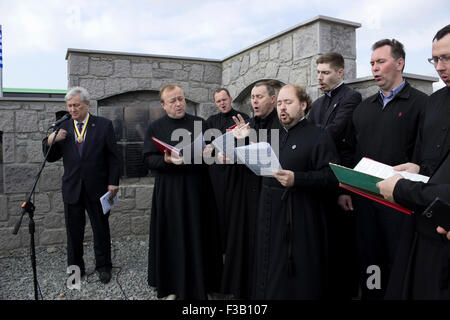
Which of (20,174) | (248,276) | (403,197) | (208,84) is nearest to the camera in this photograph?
(403,197)

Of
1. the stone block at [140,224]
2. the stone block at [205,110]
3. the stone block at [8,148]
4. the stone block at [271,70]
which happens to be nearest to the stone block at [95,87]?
the stone block at [8,148]

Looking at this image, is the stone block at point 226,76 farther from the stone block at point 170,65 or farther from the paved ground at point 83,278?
the paved ground at point 83,278

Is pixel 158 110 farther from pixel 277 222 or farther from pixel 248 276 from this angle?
pixel 277 222

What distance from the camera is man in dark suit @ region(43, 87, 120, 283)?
400cm

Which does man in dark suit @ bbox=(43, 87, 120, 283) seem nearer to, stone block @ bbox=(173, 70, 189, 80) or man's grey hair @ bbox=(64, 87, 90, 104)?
man's grey hair @ bbox=(64, 87, 90, 104)

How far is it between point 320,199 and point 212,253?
138 cm

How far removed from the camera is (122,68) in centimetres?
605

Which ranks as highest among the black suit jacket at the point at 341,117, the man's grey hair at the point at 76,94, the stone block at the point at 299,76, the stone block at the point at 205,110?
the stone block at the point at 299,76

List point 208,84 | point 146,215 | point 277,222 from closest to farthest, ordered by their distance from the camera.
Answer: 1. point 277,222
2. point 146,215
3. point 208,84

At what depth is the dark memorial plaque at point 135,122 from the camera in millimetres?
6207

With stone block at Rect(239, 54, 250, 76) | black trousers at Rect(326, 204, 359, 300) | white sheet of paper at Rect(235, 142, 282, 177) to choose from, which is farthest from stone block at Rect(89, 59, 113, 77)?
black trousers at Rect(326, 204, 359, 300)

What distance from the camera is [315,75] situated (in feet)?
13.9

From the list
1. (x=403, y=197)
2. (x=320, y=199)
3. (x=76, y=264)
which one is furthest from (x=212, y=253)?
(x=403, y=197)

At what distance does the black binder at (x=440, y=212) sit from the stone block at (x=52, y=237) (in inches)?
209
